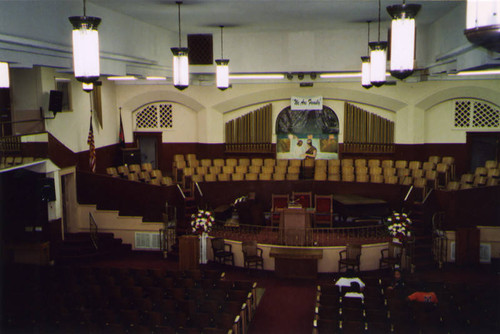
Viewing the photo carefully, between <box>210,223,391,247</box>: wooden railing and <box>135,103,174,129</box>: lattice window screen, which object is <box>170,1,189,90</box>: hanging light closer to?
<box>210,223,391,247</box>: wooden railing

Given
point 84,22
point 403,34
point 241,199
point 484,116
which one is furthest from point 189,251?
point 484,116

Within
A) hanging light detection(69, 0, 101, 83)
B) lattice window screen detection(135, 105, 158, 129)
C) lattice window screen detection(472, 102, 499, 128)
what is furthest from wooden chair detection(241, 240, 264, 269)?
lattice window screen detection(472, 102, 499, 128)

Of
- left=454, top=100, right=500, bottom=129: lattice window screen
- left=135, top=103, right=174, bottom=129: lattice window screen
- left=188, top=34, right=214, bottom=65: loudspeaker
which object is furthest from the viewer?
left=135, top=103, right=174, bottom=129: lattice window screen

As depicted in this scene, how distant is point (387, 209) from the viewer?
15023 millimetres

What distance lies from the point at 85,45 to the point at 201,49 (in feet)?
31.5

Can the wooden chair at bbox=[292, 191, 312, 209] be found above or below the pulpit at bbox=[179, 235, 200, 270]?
above

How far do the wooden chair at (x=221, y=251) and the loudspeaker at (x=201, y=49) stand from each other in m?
5.87

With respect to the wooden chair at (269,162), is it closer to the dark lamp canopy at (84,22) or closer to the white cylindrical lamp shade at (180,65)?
the white cylindrical lamp shade at (180,65)

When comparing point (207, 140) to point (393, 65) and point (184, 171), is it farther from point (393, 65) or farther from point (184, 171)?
point (393, 65)

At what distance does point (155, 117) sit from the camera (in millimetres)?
19859

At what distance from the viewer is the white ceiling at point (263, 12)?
33.7 ft

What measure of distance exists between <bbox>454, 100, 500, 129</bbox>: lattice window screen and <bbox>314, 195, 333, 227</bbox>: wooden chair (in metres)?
7.27

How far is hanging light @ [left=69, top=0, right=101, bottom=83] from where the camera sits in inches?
224

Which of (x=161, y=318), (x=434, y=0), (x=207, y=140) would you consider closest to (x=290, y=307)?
(x=161, y=318)
